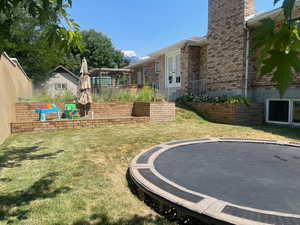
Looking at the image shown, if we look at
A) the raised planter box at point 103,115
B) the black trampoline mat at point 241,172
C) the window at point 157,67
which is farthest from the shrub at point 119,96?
the window at point 157,67

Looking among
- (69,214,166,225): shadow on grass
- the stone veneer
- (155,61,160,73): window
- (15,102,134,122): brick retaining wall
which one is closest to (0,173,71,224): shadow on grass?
(69,214,166,225): shadow on grass

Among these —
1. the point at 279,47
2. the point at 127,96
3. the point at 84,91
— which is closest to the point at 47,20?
the point at 279,47

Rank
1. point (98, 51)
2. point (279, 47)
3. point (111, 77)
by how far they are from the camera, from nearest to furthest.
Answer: point (279, 47) < point (111, 77) < point (98, 51)

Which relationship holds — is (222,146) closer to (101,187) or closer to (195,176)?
(195,176)

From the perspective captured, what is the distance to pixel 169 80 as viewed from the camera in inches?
603

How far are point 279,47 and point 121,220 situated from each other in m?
2.24

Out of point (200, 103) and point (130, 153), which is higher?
point (200, 103)

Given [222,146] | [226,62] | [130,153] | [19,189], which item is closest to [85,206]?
[19,189]

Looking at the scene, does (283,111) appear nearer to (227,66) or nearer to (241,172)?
(227,66)

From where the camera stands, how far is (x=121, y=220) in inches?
91.0

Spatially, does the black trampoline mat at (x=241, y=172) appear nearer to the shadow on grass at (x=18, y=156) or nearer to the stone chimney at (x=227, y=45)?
the shadow on grass at (x=18, y=156)

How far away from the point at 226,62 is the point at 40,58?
780 inches

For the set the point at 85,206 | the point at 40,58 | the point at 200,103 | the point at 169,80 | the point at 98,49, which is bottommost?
the point at 85,206

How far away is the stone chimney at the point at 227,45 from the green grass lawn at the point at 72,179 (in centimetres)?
447
